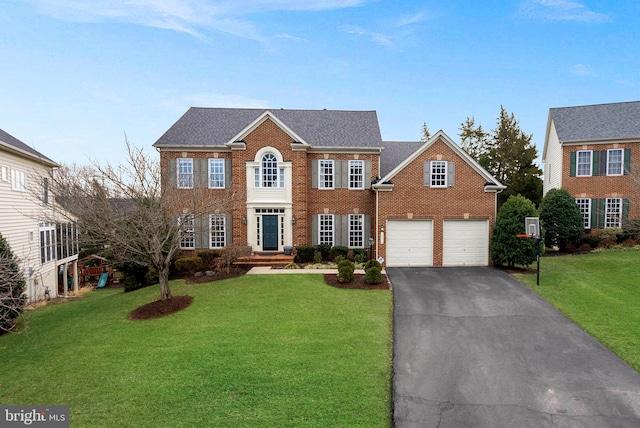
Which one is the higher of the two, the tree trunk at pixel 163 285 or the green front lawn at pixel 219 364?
the tree trunk at pixel 163 285

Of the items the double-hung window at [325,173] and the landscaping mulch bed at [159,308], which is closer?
the landscaping mulch bed at [159,308]

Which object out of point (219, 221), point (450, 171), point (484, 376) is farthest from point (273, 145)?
point (484, 376)

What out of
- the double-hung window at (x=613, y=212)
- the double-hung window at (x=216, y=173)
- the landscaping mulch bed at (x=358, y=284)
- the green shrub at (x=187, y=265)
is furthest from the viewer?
the double-hung window at (x=613, y=212)

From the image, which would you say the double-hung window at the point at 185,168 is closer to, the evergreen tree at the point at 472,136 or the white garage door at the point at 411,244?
the white garage door at the point at 411,244

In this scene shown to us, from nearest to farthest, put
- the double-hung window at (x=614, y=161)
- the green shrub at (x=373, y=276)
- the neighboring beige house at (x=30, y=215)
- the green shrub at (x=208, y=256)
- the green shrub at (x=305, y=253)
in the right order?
the green shrub at (x=373, y=276)
the neighboring beige house at (x=30, y=215)
the green shrub at (x=208, y=256)
the green shrub at (x=305, y=253)
the double-hung window at (x=614, y=161)

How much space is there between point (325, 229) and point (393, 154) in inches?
316

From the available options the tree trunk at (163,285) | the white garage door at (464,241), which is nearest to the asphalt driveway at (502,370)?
the white garage door at (464,241)

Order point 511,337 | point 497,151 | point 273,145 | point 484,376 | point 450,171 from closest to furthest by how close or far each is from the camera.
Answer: point 484,376
point 511,337
point 450,171
point 273,145
point 497,151

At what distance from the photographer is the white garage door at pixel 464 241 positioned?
683 inches

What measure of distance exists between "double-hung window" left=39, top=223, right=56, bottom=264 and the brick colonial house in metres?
7.60

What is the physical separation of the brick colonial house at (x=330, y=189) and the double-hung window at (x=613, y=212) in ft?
38.2

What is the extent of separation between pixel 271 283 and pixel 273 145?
896 centimetres

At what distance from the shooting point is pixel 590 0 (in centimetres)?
1445

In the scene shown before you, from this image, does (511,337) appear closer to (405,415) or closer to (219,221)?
(405,415)
